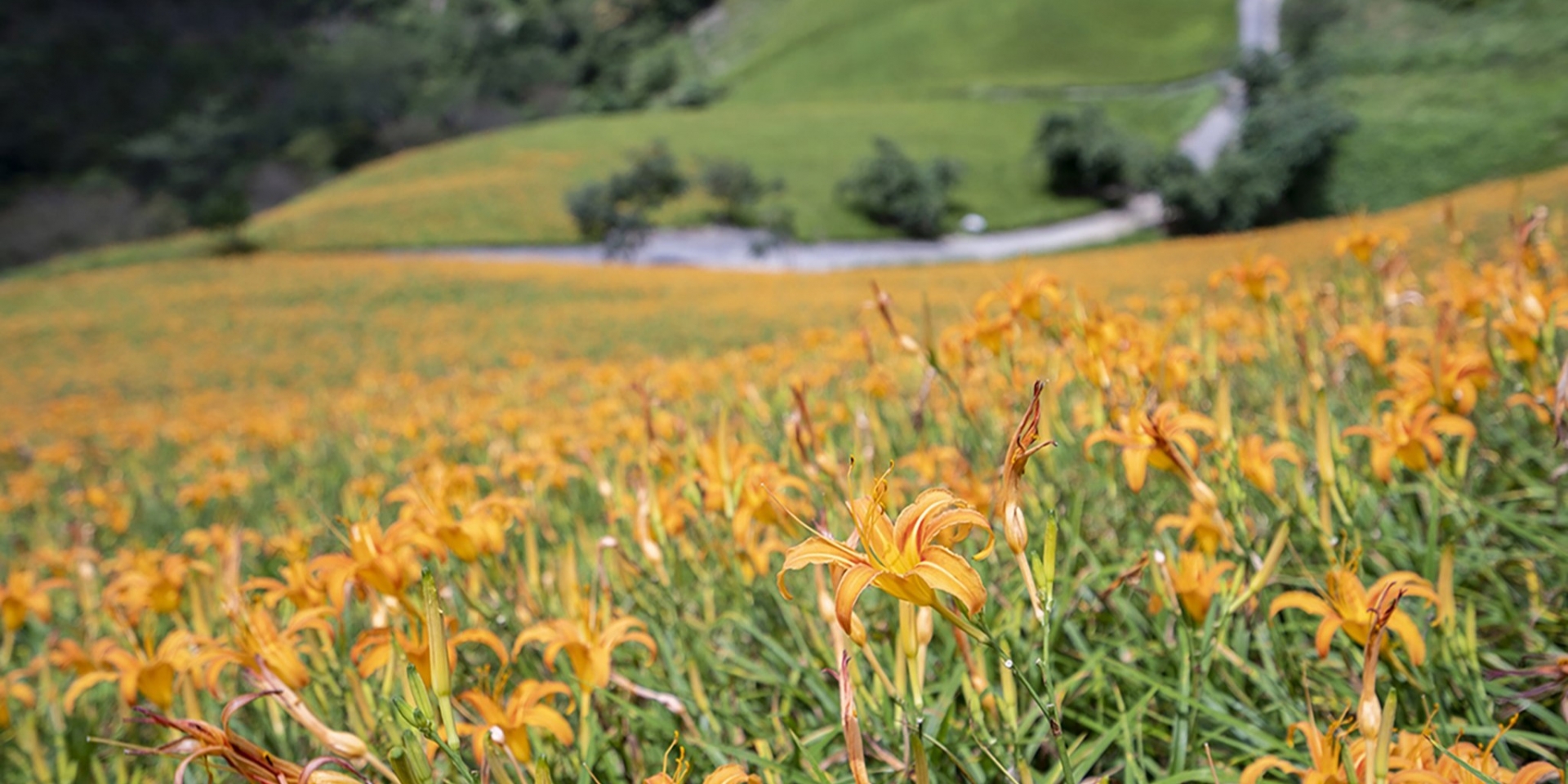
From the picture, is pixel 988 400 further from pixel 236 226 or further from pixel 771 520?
pixel 236 226

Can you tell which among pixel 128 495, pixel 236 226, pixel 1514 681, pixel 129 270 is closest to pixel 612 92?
pixel 236 226

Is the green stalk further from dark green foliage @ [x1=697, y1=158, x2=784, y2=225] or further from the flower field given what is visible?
dark green foliage @ [x1=697, y1=158, x2=784, y2=225]

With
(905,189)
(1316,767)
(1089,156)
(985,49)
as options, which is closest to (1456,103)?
(1089,156)

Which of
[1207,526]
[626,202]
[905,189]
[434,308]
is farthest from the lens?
[905,189]

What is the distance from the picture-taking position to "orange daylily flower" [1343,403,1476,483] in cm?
119

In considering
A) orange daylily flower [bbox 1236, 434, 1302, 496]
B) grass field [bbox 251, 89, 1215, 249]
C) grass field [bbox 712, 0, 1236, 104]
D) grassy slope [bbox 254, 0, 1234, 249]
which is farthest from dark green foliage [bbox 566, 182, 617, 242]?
orange daylily flower [bbox 1236, 434, 1302, 496]

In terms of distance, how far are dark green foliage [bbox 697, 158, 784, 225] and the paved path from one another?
0.66 m

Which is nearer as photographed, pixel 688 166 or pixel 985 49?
pixel 688 166

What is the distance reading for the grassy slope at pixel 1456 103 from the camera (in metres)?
26.0

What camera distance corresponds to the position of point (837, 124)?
130 ft

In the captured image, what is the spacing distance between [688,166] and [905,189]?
9594 mm

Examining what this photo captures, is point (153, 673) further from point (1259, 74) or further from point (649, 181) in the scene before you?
point (1259, 74)

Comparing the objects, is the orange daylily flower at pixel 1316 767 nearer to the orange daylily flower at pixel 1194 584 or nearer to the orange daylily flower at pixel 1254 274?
the orange daylily flower at pixel 1194 584

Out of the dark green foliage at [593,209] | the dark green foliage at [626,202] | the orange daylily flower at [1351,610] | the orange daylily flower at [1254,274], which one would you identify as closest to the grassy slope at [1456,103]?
the dark green foliage at [626,202]
